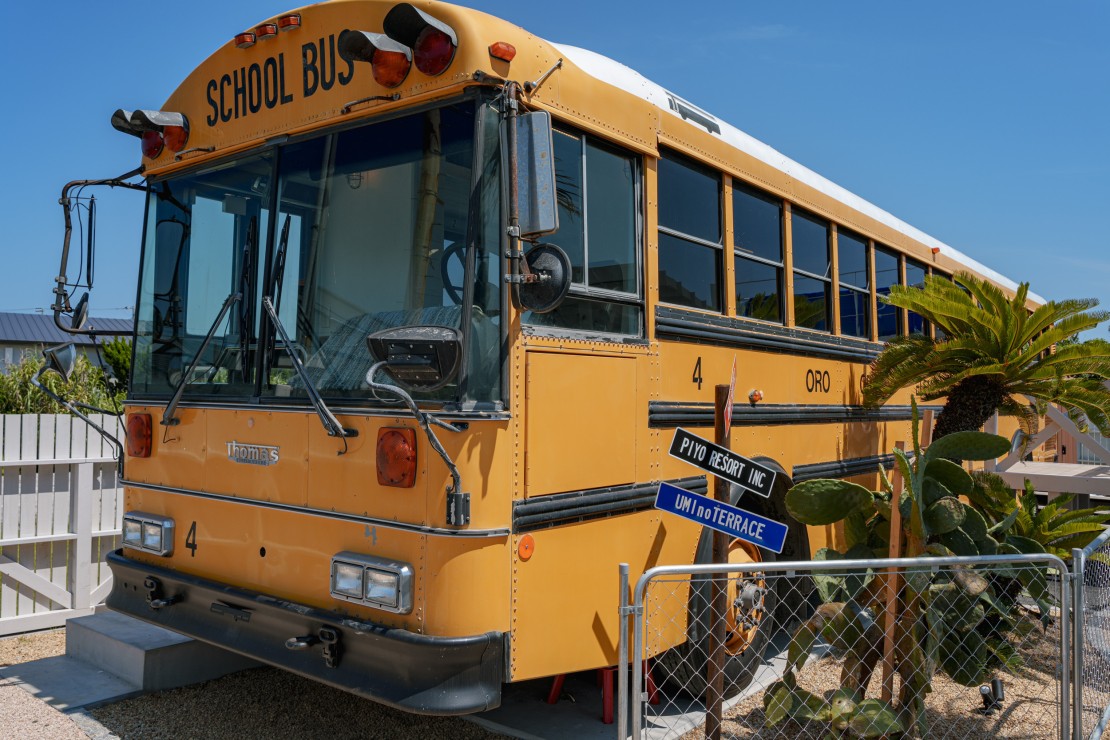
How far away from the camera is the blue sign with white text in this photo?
11.1 feet

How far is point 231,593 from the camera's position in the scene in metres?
3.66

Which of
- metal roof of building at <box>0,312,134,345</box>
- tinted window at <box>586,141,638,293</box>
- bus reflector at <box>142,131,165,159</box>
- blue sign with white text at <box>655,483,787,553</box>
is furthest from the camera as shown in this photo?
metal roof of building at <box>0,312,134,345</box>

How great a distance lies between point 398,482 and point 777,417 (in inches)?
95.5

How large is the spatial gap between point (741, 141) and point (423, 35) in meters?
2.07

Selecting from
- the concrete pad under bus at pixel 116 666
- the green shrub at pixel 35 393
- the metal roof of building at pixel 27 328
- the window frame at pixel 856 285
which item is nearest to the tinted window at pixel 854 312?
the window frame at pixel 856 285

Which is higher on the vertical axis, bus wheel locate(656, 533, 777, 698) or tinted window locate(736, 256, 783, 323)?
tinted window locate(736, 256, 783, 323)

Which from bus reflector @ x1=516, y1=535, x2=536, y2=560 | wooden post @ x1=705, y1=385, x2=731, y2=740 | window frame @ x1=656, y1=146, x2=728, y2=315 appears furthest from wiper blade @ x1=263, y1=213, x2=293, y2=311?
wooden post @ x1=705, y1=385, x2=731, y2=740

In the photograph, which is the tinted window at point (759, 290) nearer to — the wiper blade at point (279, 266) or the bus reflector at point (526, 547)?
the bus reflector at point (526, 547)

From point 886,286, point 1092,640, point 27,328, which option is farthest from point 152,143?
point 27,328

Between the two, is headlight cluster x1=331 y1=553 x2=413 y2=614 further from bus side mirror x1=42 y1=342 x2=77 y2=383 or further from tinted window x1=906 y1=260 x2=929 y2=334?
tinted window x1=906 y1=260 x2=929 y2=334

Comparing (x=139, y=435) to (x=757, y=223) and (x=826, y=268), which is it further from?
(x=826, y=268)

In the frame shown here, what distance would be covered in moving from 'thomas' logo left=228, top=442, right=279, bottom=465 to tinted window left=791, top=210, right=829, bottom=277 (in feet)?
9.90

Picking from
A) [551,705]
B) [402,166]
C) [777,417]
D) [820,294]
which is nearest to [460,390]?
[402,166]

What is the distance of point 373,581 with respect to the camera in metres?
3.18
